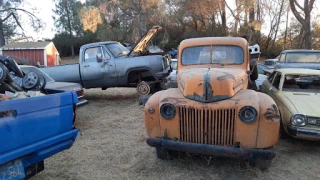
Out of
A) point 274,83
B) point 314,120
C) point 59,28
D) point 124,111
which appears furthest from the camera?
point 59,28

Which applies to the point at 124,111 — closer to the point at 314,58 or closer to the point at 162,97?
the point at 162,97

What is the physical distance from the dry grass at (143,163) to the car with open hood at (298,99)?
0.50 m

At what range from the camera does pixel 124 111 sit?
29.6ft

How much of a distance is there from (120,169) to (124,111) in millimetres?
4419

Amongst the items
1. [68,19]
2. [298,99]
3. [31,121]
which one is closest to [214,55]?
[298,99]

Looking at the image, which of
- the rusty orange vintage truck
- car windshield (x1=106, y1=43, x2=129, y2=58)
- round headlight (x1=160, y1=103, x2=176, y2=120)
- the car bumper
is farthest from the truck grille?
car windshield (x1=106, y1=43, x2=129, y2=58)

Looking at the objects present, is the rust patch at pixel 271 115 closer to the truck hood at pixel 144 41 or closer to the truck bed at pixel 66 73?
the truck hood at pixel 144 41

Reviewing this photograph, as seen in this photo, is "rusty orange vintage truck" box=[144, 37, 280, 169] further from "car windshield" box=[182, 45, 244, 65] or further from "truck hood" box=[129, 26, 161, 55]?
"truck hood" box=[129, 26, 161, 55]

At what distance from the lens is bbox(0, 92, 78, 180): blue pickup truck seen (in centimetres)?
294

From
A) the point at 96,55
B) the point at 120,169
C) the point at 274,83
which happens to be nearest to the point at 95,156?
the point at 120,169

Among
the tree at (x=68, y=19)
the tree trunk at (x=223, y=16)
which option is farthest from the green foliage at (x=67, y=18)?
the tree trunk at (x=223, y=16)

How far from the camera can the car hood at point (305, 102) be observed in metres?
5.13

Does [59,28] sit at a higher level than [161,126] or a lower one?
higher

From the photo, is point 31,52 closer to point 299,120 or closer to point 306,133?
point 299,120
